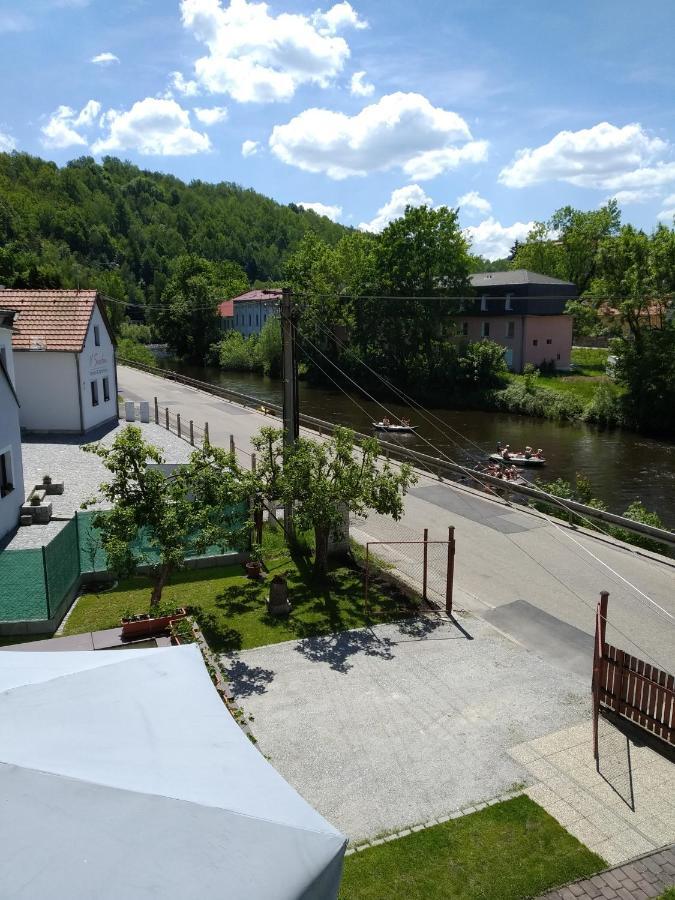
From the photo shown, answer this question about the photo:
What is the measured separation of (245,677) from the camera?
11.3 m

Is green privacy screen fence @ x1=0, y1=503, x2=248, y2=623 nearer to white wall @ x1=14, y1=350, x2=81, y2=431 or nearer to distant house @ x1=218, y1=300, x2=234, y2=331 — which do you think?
white wall @ x1=14, y1=350, x2=81, y2=431

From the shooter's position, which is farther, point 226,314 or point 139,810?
point 226,314

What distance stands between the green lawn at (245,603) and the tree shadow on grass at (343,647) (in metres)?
0.34

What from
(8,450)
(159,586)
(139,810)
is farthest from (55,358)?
(139,810)

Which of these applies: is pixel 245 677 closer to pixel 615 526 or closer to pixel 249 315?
pixel 615 526

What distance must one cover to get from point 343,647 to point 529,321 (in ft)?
178

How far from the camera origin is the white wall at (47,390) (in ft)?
100.0

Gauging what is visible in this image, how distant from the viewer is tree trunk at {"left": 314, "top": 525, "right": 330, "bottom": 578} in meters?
15.4

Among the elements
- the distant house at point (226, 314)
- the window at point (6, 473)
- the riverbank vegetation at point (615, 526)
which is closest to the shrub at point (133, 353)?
the distant house at point (226, 314)

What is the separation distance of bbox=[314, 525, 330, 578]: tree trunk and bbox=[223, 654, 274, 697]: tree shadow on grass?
4.12 m

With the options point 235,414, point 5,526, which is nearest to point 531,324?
point 235,414

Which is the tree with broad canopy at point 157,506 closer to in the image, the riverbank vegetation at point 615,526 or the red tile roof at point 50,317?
the riverbank vegetation at point 615,526

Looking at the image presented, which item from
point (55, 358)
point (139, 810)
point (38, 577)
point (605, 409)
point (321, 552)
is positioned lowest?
point (605, 409)

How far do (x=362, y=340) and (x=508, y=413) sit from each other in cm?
1730
